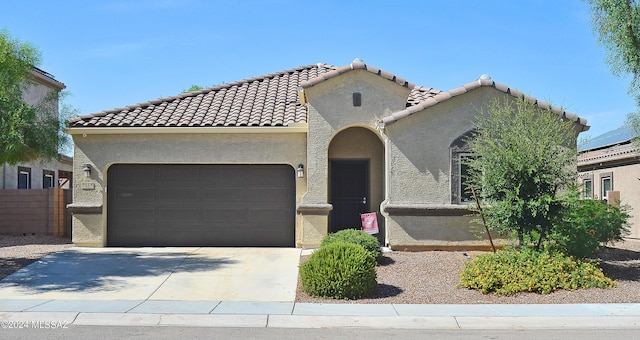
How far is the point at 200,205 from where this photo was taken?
1712cm

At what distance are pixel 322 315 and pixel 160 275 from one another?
468cm

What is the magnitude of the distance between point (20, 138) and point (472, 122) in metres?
10.1

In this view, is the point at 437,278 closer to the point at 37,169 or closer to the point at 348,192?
the point at 348,192

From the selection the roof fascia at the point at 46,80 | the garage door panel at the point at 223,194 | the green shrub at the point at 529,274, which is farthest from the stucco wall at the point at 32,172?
the green shrub at the point at 529,274

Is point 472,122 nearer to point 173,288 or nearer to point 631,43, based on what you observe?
point 631,43

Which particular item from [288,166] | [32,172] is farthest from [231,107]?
[32,172]

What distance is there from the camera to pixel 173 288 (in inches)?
473

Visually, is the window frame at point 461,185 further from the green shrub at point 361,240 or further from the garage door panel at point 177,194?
the garage door panel at point 177,194

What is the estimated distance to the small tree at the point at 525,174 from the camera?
40.3 ft

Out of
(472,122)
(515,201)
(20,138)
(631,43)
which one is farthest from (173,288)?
(631,43)

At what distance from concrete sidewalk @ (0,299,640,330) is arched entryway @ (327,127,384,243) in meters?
7.07

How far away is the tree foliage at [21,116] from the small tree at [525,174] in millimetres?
9439

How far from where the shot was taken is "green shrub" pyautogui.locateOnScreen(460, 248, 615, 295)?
1154 centimetres

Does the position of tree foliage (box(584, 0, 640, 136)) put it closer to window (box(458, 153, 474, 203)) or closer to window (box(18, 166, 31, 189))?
window (box(458, 153, 474, 203))
